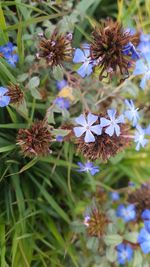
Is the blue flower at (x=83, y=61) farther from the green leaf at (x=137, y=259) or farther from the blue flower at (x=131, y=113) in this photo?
the green leaf at (x=137, y=259)

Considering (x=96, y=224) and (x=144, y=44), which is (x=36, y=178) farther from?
(x=144, y=44)

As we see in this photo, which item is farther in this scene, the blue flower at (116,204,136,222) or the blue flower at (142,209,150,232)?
the blue flower at (116,204,136,222)

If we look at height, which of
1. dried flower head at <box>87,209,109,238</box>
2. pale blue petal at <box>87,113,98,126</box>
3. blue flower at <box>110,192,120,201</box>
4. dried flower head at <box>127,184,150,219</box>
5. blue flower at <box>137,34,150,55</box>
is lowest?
dried flower head at <box>87,209,109,238</box>

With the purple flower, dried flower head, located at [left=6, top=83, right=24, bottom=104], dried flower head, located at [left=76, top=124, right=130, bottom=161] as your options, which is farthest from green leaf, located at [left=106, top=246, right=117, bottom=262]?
dried flower head, located at [left=6, top=83, right=24, bottom=104]

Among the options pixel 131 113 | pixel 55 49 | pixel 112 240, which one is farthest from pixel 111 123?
pixel 112 240

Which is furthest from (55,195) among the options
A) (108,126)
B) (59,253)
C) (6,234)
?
(108,126)

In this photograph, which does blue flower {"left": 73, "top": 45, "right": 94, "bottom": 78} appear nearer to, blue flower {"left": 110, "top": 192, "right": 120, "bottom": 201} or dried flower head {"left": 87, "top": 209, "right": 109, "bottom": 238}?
dried flower head {"left": 87, "top": 209, "right": 109, "bottom": 238}
